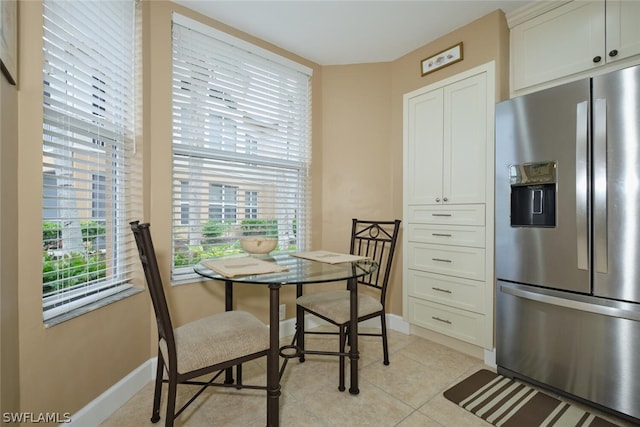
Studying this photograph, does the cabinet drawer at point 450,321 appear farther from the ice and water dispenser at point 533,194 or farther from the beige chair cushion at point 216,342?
the beige chair cushion at point 216,342

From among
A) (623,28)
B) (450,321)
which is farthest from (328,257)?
(623,28)

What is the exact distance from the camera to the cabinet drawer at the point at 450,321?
2184 millimetres

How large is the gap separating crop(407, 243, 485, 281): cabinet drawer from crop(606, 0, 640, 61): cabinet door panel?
54.8 inches

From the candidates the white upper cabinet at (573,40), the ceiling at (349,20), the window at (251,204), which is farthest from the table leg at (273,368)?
the white upper cabinet at (573,40)

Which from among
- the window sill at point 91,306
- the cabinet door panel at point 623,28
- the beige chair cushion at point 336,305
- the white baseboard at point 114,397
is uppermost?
the cabinet door panel at point 623,28

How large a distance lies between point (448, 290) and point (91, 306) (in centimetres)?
232

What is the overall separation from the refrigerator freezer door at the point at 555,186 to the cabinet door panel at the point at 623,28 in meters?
0.35

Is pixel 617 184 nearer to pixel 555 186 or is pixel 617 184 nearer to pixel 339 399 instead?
pixel 555 186

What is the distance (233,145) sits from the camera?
238 centimetres

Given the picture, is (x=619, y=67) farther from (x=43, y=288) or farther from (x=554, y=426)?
(x=43, y=288)

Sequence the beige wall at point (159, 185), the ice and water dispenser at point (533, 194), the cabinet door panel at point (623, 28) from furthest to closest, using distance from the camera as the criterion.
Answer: the ice and water dispenser at point (533, 194) < the cabinet door panel at point (623, 28) < the beige wall at point (159, 185)

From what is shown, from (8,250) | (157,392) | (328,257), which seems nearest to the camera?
(8,250)

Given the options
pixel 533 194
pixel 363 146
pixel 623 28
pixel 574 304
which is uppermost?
pixel 623 28

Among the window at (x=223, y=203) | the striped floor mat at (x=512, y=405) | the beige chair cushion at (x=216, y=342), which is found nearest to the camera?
the beige chair cushion at (x=216, y=342)
